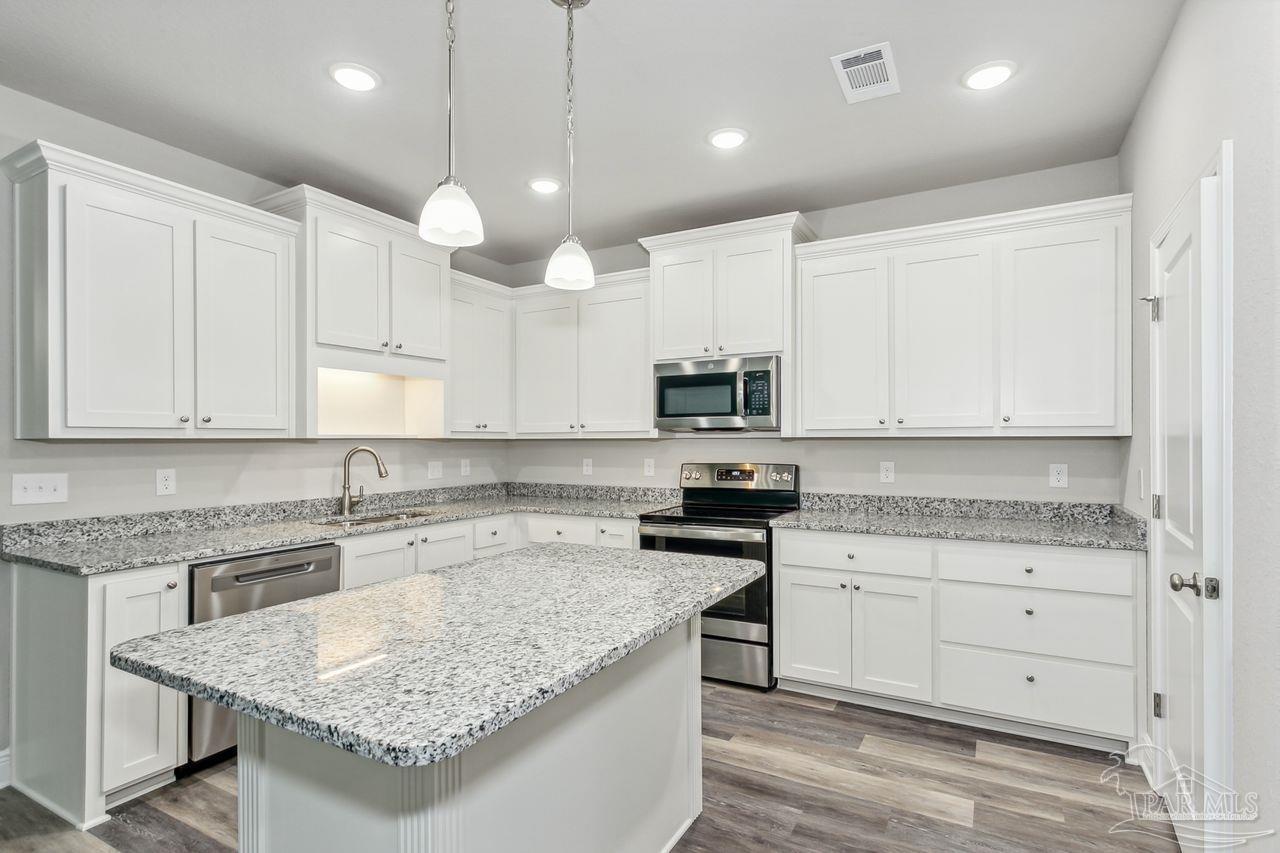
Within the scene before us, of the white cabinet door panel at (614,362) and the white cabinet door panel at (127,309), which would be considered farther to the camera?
the white cabinet door panel at (614,362)

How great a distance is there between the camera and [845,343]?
3416 mm

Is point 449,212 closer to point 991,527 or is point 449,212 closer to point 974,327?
point 974,327

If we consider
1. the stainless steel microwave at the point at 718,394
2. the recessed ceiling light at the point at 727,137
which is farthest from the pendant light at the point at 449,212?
the stainless steel microwave at the point at 718,394

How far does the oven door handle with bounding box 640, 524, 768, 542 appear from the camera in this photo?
3362mm

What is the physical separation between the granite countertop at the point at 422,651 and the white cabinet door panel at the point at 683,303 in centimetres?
202

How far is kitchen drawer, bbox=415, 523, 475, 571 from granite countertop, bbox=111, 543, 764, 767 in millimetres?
1580

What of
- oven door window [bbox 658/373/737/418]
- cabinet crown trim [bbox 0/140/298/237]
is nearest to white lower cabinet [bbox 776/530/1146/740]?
oven door window [bbox 658/373/737/418]

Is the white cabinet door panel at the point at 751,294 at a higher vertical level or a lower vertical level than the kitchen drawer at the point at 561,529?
higher

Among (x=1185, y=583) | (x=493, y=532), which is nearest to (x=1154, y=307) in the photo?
(x=1185, y=583)

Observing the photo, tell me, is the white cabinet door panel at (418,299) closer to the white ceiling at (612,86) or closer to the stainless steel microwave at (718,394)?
the white ceiling at (612,86)

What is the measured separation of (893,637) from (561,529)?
6.44 ft

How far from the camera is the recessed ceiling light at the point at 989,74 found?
7.65 ft

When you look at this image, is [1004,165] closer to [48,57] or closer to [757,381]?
[757,381]

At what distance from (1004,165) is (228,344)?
3.76 meters
